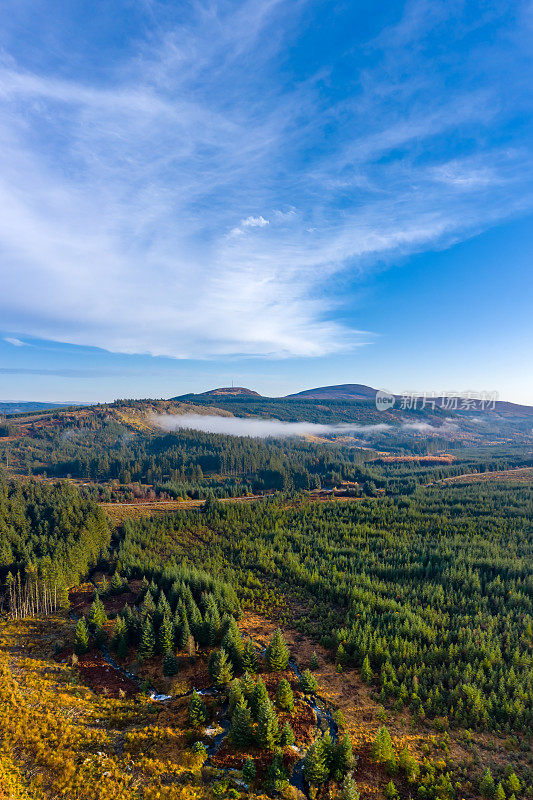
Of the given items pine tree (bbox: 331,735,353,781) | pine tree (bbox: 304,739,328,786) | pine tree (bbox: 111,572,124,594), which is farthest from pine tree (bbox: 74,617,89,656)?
pine tree (bbox: 331,735,353,781)

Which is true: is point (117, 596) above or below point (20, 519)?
below

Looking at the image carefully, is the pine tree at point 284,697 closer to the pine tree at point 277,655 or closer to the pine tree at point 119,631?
the pine tree at point 277,655

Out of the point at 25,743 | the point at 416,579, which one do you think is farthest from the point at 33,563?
the point at 416,579

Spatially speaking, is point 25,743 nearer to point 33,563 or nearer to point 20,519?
point 33,563

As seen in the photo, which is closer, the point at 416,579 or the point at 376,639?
the point at 376,639

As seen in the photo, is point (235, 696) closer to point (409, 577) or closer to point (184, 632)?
point (184, 632)

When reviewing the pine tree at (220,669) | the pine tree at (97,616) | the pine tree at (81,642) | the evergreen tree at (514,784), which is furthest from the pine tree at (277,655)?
the pine tree at (97,616)
